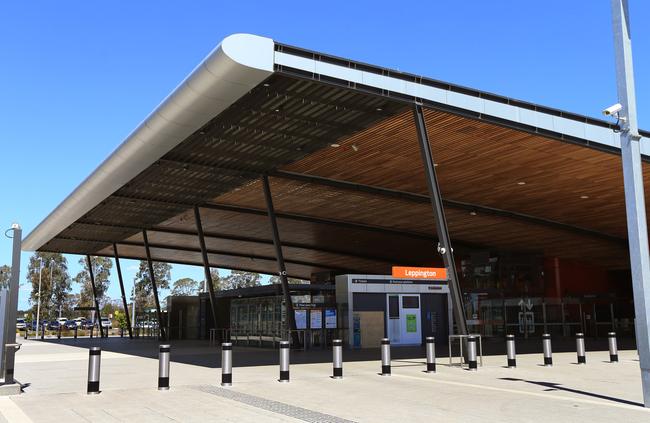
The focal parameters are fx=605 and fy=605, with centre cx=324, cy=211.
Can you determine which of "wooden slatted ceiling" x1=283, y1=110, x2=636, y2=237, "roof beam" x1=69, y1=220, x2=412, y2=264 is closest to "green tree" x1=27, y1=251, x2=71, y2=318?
"roof beam" x1=69, y1=220, x2=412, y2=264

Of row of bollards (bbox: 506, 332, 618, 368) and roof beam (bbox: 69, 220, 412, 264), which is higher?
roof beam (bbox: 69, 220, 412, 264)

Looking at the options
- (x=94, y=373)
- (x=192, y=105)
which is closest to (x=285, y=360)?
(x=94, y=373)

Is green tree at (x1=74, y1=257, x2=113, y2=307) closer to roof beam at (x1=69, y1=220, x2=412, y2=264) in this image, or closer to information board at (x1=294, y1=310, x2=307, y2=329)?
roof beam at (x1=69, y1=220, x2=412, y2=264)

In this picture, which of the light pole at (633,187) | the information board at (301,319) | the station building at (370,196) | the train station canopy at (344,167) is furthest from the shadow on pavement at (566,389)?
the information board at (301,319)

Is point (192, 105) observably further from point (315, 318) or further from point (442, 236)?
point (315, 318)

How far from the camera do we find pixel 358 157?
68.8 feet

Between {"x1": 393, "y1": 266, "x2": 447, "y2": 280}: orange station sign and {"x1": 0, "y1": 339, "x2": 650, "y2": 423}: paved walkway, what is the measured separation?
2444 mm

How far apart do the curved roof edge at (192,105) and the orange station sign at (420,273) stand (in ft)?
21.7

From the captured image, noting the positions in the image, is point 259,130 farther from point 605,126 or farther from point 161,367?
point 605,126

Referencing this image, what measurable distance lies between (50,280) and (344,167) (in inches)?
2962

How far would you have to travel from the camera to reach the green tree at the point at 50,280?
85188 mm

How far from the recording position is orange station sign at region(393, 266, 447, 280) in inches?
664

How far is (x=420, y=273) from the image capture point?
1694cm

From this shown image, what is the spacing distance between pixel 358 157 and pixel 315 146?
202cm
